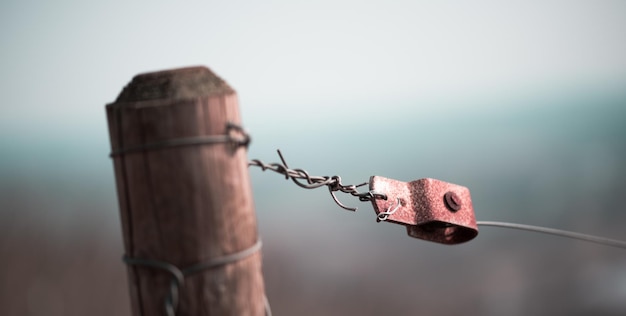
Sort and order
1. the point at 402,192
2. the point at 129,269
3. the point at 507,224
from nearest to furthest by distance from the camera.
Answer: the point at 129,269, the point at 402,192, the point at 507,224

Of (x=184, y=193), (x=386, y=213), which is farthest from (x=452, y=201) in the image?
(x=184, y=193)

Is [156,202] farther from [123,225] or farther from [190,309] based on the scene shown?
[190,309]

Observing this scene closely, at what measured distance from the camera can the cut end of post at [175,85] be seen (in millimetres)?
1227

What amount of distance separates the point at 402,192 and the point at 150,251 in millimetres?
1068

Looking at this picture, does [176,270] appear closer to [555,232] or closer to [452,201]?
[452,201]

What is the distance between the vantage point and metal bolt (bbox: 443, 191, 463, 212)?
6.88 feet

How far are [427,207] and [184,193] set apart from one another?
1110 millimetres

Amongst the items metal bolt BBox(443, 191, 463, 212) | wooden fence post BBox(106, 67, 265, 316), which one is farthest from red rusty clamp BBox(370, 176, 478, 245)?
wooden fence post BBox(106, 67, 265, 316)

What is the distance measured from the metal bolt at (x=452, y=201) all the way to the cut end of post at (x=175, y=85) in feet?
3.64

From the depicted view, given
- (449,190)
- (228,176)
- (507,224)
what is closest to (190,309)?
(228,176)

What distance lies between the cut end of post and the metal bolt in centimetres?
111

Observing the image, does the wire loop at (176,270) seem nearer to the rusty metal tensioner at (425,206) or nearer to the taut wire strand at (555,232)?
the rusty metal tensioner at (425,206)

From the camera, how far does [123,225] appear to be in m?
1.28

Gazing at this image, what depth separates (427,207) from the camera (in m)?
2.06
